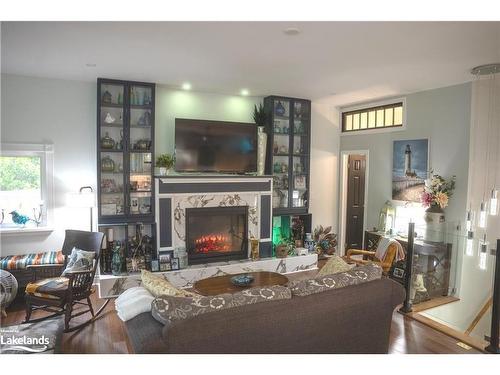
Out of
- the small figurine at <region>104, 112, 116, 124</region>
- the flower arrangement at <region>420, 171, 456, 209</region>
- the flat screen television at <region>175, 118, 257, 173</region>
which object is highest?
the small figurine at <region>104, 112, 116, 124</region>

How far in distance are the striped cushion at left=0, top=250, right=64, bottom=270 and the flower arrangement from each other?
4.83 meters

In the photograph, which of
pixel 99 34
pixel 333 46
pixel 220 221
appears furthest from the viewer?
pixel 220 221

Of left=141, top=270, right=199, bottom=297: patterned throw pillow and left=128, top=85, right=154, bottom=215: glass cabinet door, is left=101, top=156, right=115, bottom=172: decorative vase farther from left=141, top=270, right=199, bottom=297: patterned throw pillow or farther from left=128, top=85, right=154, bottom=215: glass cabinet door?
left=141, top=270, right=199, bottom=297: patterned throw pillow

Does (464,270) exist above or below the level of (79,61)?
below

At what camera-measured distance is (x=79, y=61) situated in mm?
3848

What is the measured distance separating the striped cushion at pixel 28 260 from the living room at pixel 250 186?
30mm

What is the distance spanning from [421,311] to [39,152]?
5.20 m

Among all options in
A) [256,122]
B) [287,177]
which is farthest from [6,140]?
[287,177]

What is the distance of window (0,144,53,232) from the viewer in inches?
179

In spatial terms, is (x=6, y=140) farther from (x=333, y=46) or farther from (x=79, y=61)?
(x=333, y=46)

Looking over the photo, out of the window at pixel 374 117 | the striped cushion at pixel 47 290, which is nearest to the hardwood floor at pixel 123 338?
the striped cushion at pixel 47 290

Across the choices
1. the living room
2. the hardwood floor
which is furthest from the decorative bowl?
the hardwood floor

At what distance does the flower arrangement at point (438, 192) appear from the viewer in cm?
465
